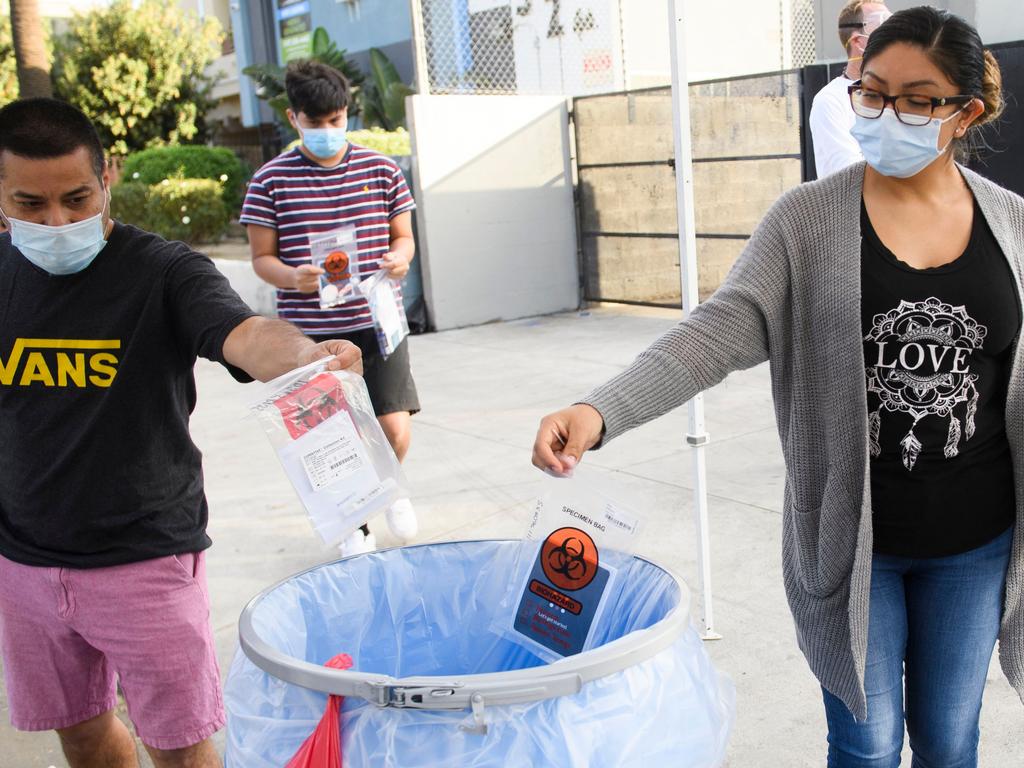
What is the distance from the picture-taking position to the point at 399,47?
21.3 meters

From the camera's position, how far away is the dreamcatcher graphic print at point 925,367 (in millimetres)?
1748

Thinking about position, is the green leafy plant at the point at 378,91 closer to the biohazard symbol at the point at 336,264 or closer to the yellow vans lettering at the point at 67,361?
the biohazard symbol at the point at 336,264

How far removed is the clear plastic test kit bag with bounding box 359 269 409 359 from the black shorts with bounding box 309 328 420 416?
38 millimetres

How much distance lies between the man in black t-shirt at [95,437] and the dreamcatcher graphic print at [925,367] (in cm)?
112

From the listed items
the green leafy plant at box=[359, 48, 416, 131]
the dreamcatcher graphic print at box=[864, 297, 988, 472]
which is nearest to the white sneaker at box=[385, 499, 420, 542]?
the dreamcatcher graphic print at box=[864, 297, 988, 472]

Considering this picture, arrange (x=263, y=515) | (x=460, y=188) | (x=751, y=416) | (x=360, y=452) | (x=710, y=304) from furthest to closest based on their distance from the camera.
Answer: (x=460, y=188) < (x=751, y=416) < (x=263, y=515) < (x=710, y=304) < (x=360, y=452)

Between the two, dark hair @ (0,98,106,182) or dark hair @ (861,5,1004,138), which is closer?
dark hair @ (861,5,1004,138)

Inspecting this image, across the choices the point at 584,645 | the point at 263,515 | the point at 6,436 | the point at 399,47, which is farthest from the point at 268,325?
the point at 399,47

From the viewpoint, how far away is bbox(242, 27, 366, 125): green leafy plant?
20600 mm

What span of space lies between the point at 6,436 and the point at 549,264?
8461mm

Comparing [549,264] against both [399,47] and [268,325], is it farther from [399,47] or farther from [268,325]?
[399,47]

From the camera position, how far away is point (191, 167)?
57.4 feet

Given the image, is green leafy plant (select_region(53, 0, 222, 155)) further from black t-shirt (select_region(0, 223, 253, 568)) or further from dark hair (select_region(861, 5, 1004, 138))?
dark hair (select_region(861, 5, 1004, 138))

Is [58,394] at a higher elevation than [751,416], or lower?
higher
